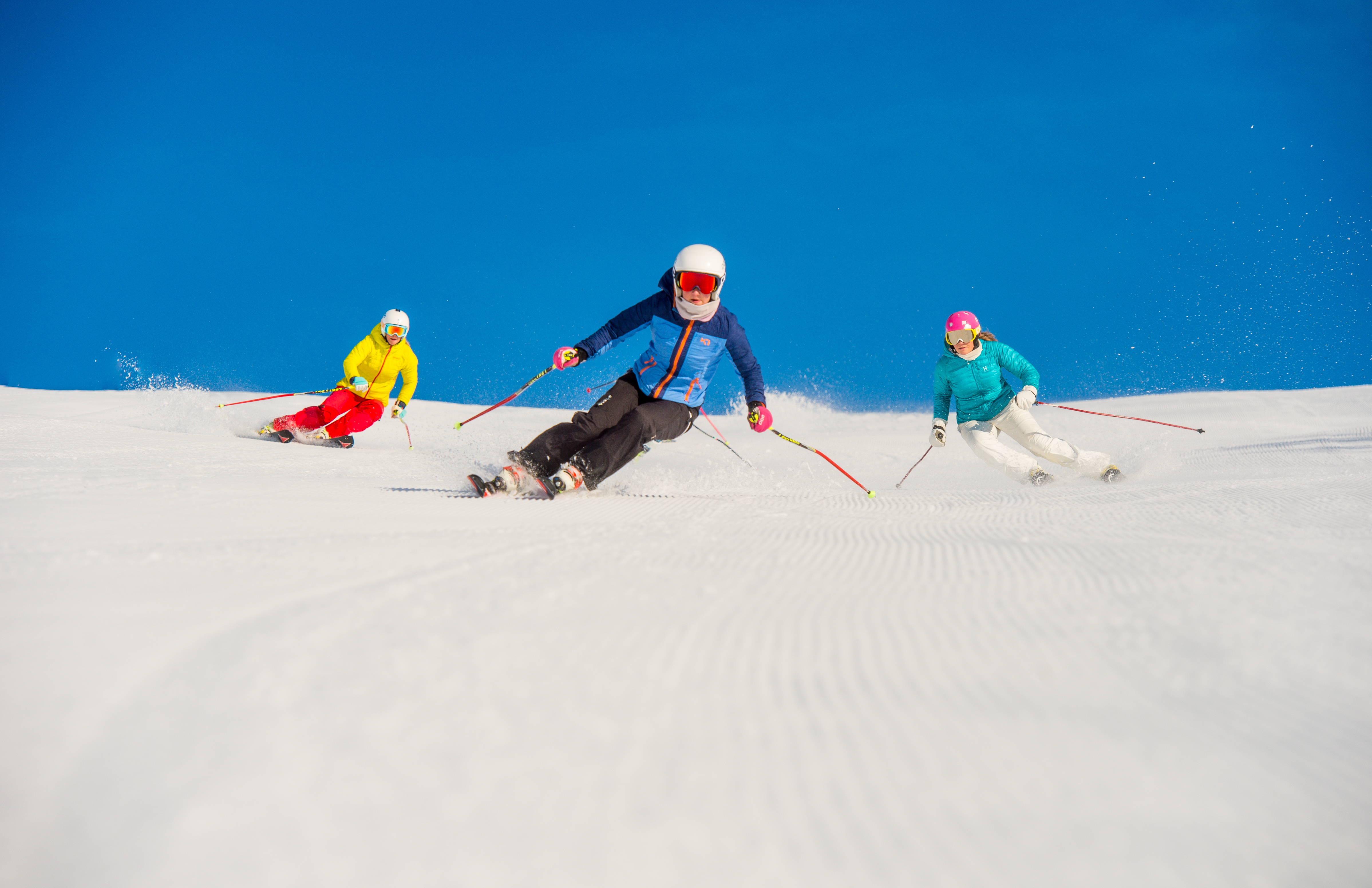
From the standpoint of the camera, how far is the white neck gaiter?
5.27 metres

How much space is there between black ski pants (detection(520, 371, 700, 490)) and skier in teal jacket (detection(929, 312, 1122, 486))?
2.88 metres

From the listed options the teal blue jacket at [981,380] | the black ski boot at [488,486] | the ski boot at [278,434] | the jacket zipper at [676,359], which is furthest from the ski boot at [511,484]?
the ski boot at [278,434]

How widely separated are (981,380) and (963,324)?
2.04 ft

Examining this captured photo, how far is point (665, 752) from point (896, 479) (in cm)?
774

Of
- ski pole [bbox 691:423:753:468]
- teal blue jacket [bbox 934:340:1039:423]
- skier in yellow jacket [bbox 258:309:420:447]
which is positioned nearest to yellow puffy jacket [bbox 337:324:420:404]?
skier in yellow jacket [bbox 258:309:420:447]

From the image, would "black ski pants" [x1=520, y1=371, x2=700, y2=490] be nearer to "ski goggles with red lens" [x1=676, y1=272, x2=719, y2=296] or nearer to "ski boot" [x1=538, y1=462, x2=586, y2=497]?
"ski boot" [x1=538, y1=462, x2=586, y2=497]

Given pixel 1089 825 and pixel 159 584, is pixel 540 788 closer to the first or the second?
pixel 1089 825

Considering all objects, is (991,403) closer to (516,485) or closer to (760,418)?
(760,418)

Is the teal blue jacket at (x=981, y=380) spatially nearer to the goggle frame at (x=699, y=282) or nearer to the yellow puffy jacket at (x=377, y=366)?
the goggle frame at (x=699, y=282)

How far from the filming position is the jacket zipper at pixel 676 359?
5375 millimetres

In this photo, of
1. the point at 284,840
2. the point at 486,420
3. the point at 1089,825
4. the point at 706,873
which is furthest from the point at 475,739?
the point at 486,420

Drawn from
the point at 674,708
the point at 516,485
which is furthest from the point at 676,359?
the point at 674,708

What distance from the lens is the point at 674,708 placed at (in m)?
1.15

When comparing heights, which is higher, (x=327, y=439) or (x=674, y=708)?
(x=327, y=439)
